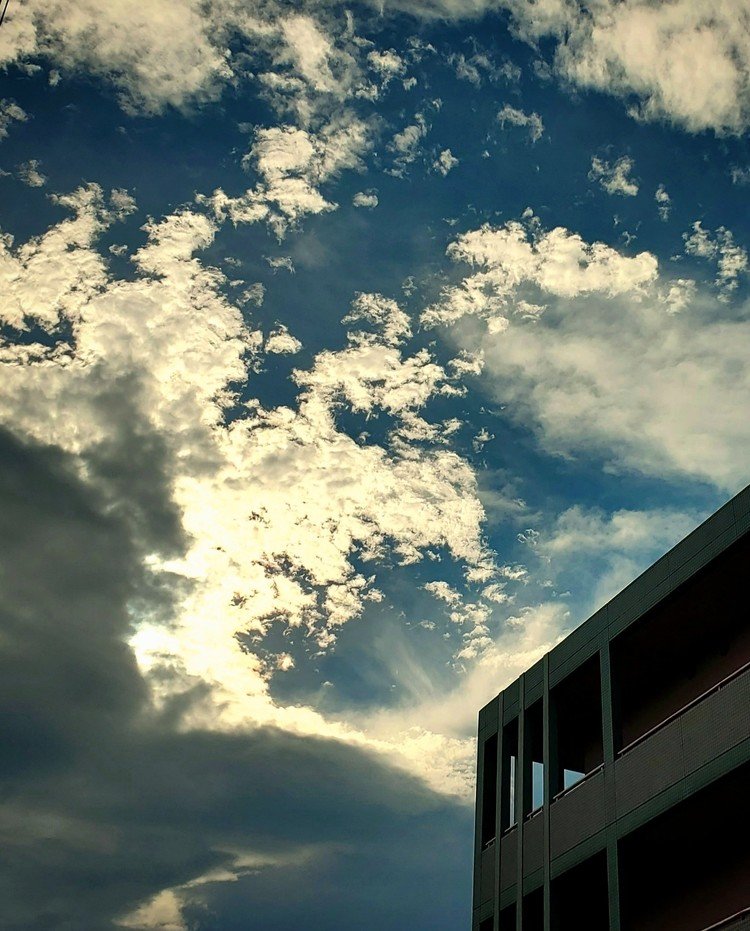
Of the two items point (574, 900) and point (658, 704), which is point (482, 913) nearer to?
point (574, 900)

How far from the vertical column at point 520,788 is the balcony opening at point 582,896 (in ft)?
3.69

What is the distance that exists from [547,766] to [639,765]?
4.06 metres

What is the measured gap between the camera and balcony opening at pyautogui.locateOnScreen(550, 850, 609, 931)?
22.2 meters

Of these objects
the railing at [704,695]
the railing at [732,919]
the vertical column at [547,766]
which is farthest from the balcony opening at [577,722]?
the railing at [732,919]

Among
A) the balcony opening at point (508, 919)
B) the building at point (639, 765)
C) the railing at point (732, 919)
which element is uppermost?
the building at point (639, 765)

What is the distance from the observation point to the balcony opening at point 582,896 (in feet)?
72.8

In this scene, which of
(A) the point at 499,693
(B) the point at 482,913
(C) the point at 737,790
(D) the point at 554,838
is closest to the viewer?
(C) the point at 737,790

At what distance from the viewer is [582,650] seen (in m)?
24.1

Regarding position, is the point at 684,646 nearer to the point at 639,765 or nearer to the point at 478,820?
the point at 639,765

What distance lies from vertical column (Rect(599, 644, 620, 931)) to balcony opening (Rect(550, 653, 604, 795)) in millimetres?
821

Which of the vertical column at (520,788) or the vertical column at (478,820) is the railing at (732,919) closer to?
the vertical column at (520,788)

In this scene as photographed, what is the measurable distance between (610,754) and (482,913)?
276 inches

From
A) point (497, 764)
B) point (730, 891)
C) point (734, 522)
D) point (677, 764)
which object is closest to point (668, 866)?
point (730, 891)

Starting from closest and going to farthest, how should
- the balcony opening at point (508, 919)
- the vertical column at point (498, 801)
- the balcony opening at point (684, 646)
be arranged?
the balcony opening at point (684, 646)
the balcony opening at point (508, 919)
the vertical column at point (498, 801)
